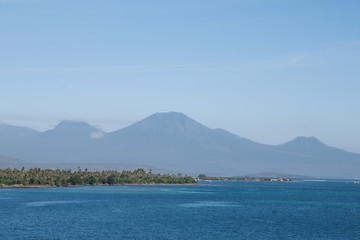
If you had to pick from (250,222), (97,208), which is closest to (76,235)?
(250,222)

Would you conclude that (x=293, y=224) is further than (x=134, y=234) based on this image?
Yes

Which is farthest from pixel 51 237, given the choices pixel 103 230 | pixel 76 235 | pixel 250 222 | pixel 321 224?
pixel 321 224

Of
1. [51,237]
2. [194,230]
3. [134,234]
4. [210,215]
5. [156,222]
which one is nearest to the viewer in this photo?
[51,237]

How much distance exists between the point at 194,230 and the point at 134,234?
10.9m

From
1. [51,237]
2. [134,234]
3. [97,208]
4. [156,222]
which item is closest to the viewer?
[51,237]

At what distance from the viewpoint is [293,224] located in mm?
102625

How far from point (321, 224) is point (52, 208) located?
184 feet

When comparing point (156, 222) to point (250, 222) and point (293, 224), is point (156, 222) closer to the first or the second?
point (250, 222)

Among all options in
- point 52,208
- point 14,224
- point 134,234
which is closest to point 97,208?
point 52,208

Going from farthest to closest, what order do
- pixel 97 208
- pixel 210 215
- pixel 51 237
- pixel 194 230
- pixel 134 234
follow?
1. pixel 97 208
2. pixel 210 215
3. pixel 194 230
4. pixel 134 234
5. pixel 51 237

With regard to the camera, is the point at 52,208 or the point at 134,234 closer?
the point at 134,234

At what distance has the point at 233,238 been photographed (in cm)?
8344

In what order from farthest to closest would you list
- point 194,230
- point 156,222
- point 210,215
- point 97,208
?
point 97,208 < point 210,215 < point 156,222 < point 194,230

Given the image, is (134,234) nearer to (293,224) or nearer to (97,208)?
(293,224)
